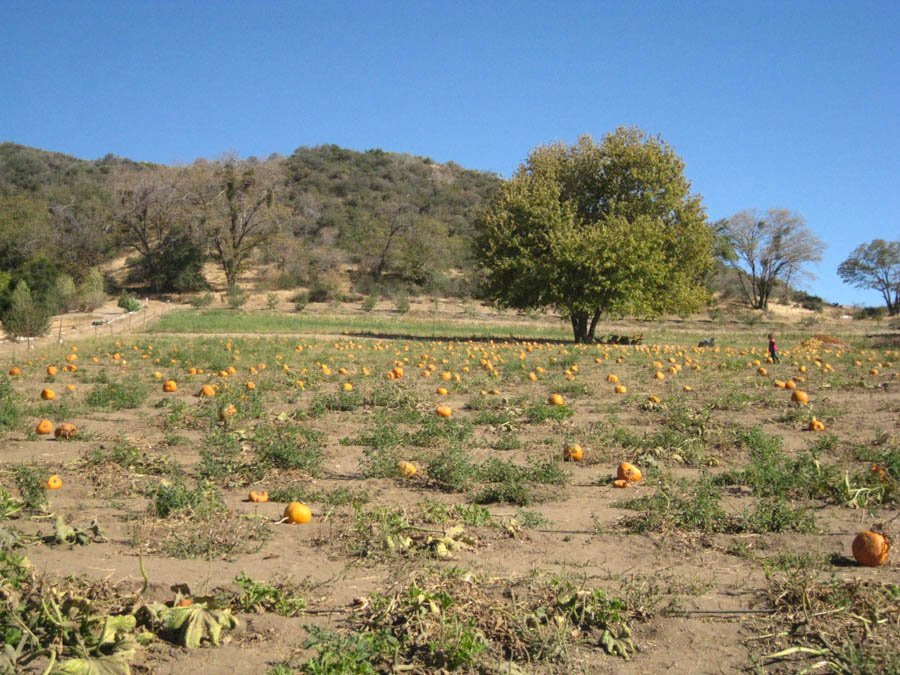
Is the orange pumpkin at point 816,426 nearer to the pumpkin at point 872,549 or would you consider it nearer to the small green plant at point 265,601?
the pumpkin at point 872,549

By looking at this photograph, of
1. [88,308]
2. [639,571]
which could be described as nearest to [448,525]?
[639,571]

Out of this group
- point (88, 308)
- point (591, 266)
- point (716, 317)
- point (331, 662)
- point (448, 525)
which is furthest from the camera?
point (716, 317)

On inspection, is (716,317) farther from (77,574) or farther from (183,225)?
(77,574)

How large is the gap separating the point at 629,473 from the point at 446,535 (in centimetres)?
277

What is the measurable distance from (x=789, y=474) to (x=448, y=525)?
344 cm

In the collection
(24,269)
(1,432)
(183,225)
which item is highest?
(183,225)

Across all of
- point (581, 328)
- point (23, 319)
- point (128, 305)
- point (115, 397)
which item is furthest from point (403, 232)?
point (115, 397)

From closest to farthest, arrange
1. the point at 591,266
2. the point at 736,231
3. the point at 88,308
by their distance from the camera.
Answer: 1. the point at 591,266
2. the point at 88,308
3. the point at 736,231

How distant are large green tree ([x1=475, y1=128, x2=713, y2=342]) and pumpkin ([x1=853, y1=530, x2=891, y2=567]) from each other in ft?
77.2

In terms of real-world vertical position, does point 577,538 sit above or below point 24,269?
below

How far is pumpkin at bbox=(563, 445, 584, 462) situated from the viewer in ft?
25.8

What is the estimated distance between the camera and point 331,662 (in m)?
3.20

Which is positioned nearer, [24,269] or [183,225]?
[24,269]

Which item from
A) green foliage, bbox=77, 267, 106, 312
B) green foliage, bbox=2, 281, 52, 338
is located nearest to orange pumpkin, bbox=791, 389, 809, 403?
green foliage, bbox=2, 281, 52, 338
